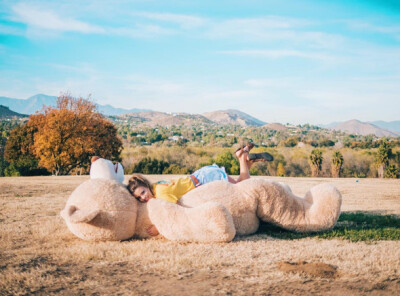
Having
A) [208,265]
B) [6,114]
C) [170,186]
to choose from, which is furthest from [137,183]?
[6,114]

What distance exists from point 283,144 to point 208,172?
192ft

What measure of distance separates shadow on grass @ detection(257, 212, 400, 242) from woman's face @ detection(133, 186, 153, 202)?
1.82 m

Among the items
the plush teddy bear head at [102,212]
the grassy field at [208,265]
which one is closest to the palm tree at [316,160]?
the grassy field at [208,265]

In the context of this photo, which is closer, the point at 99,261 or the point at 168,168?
the point at 99,261

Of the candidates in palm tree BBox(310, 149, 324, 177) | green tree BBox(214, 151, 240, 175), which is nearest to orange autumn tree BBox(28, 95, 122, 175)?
green tree BBox(214, 151, 240, 175)

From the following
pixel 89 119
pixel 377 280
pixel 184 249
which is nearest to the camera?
pixel 377 280

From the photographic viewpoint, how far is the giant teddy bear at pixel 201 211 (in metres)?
4.62

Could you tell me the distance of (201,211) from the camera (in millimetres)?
4590

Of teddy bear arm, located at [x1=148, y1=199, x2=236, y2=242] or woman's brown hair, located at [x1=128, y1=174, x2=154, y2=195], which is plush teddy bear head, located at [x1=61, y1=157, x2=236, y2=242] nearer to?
teddy bear arm, located at [x1=148, y1=199, x2=236, y2=242]

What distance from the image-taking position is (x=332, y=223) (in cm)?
530

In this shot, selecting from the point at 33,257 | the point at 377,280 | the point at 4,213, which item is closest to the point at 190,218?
the point at 33,257

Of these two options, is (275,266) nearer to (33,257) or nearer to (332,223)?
(332,223)

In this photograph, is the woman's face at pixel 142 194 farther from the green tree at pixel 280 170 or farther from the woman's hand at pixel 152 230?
the green tree at pixel 280 170

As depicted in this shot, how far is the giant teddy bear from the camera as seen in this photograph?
182 inches
